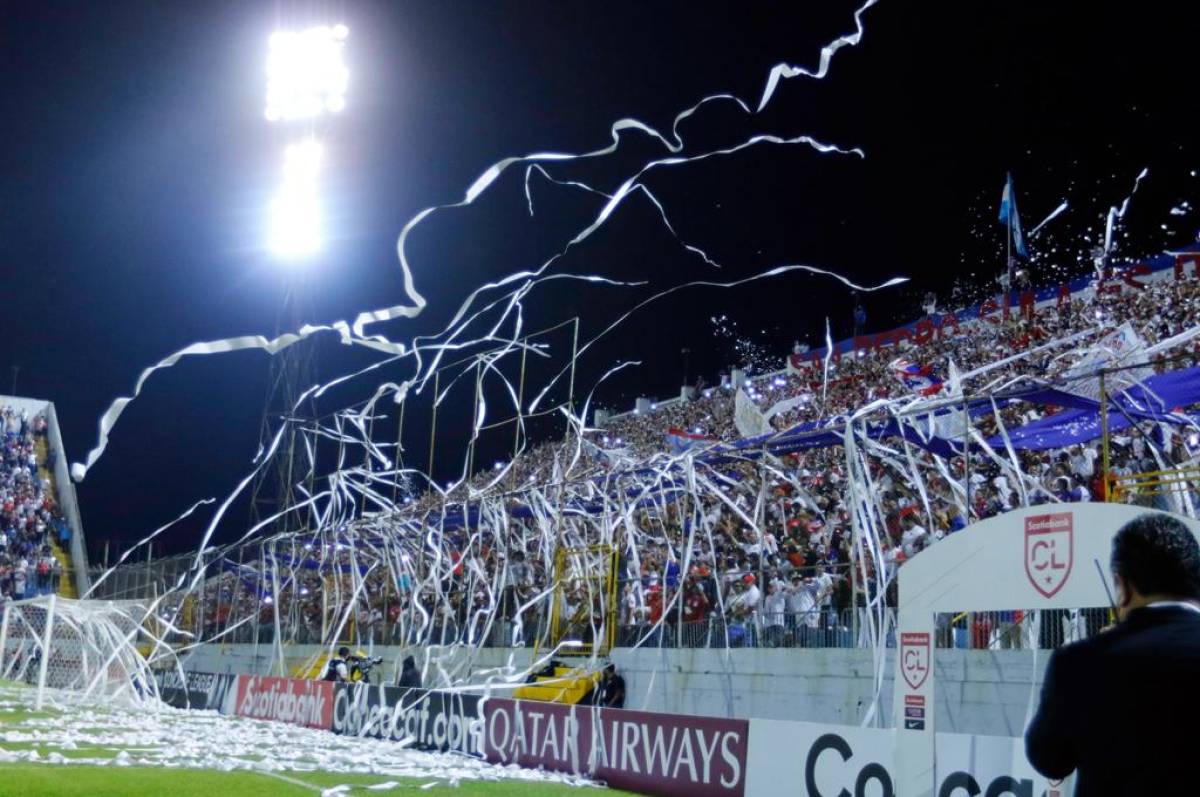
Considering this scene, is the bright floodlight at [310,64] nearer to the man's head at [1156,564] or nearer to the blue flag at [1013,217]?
the blue flag at [1013,217]

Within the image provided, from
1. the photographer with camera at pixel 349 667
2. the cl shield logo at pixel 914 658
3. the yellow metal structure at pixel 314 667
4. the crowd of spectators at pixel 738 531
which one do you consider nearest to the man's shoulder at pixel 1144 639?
the cl shield logo at pixel 914 658

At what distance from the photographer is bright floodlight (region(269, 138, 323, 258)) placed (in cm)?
2648

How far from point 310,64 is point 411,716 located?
16656 mm

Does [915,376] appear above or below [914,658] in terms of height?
above

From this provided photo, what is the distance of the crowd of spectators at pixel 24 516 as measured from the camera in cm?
3891

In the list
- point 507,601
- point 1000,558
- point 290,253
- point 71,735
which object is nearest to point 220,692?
point 507,601

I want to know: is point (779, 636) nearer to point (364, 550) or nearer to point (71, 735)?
point (71, 735)

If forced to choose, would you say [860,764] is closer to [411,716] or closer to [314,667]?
[411,716]

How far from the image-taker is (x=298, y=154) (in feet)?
87.5

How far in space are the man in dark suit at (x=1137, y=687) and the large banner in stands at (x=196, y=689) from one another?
20.2 metres

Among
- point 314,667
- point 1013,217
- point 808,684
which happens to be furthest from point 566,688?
point 1013,217

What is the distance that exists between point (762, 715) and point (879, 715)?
81.6 inches

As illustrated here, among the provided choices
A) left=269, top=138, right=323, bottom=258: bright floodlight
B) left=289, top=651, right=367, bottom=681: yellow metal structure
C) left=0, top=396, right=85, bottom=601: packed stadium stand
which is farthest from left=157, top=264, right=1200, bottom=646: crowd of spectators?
left=0, top=396, right=85, bottom=601: packed stadium stand

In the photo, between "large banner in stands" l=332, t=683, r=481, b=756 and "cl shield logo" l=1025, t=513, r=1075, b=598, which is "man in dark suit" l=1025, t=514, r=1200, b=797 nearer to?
"cl shield logo" l=1025, t=513, r=1075, b=598
